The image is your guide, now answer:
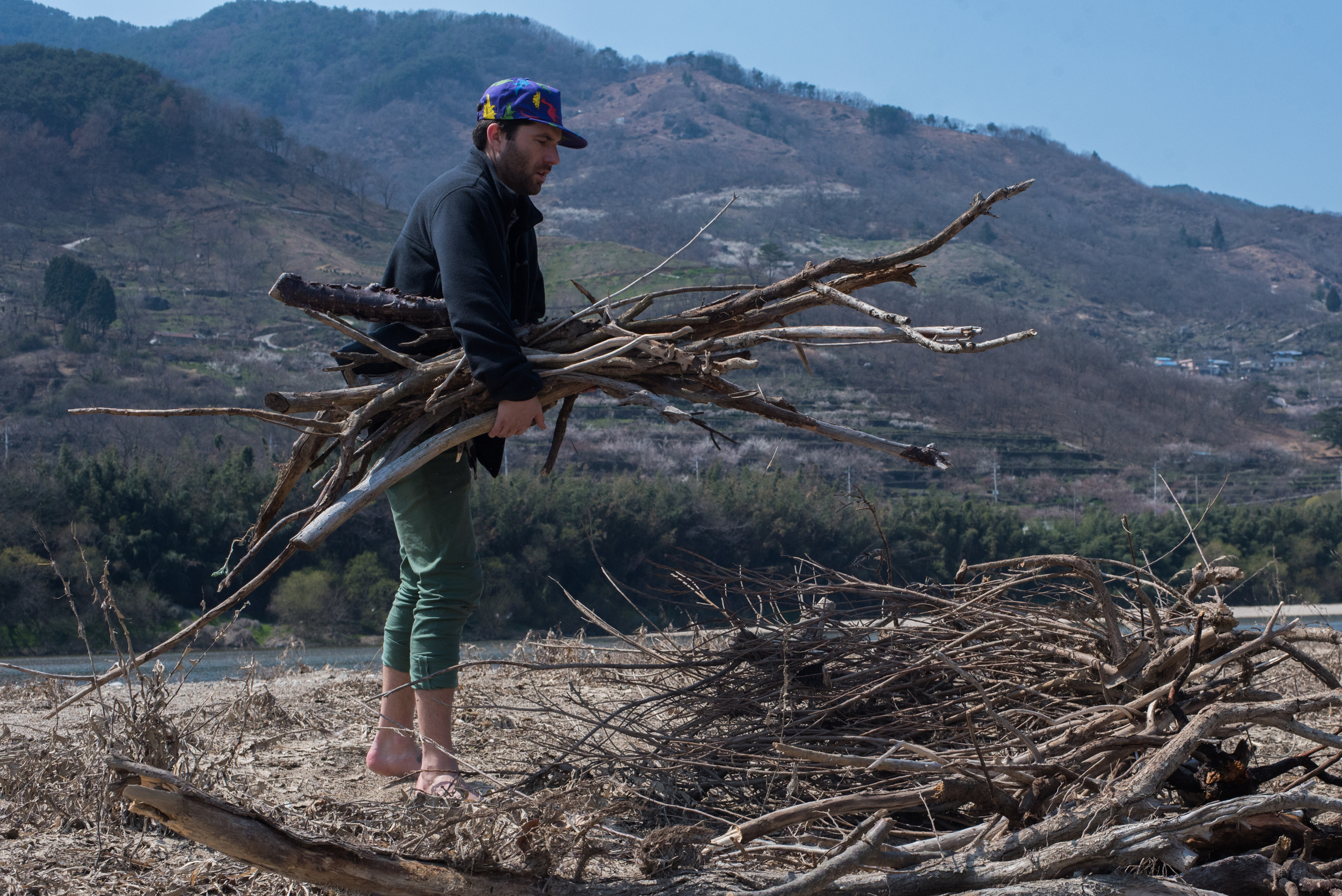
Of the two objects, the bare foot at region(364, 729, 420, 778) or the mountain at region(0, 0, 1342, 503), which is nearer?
the bare foot at region(364, 729, 420, 778)

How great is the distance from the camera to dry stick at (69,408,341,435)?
220 centimetres

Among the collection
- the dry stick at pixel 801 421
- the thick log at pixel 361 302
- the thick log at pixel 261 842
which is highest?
the thick log at pixel 361 302

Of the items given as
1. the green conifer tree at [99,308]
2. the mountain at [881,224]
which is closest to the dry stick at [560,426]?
the mountain at [881,224]

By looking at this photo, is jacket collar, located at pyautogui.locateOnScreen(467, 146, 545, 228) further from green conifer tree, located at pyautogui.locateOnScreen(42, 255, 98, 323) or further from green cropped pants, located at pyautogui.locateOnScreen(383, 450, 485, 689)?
green conifer tree, located at pyautogui.locateOnScreen(42, 255, 98, 323)

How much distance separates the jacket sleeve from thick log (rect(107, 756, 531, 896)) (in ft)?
3.32

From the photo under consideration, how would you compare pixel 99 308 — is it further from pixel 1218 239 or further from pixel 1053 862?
pixel 1218 239

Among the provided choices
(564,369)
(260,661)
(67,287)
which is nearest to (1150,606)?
(564,369)

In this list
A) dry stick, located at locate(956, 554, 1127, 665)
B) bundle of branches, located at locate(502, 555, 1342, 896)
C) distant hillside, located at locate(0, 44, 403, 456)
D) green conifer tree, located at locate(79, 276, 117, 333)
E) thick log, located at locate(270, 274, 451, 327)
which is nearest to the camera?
bundle of branches, located at locate(502, 555, 1342, 896)

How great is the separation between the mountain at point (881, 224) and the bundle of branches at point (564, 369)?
46.6 feet

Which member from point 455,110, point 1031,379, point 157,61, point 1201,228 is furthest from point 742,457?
point 157,61

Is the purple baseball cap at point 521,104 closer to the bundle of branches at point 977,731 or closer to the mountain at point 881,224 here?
the bundle of branches at point 977,731

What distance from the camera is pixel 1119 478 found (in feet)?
163

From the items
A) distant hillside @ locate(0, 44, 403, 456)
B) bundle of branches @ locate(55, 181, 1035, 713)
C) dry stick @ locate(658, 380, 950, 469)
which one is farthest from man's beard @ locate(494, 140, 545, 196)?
distant hillside @ locate(0, 44, 403, 456)

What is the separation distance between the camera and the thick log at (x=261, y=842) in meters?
1.55
